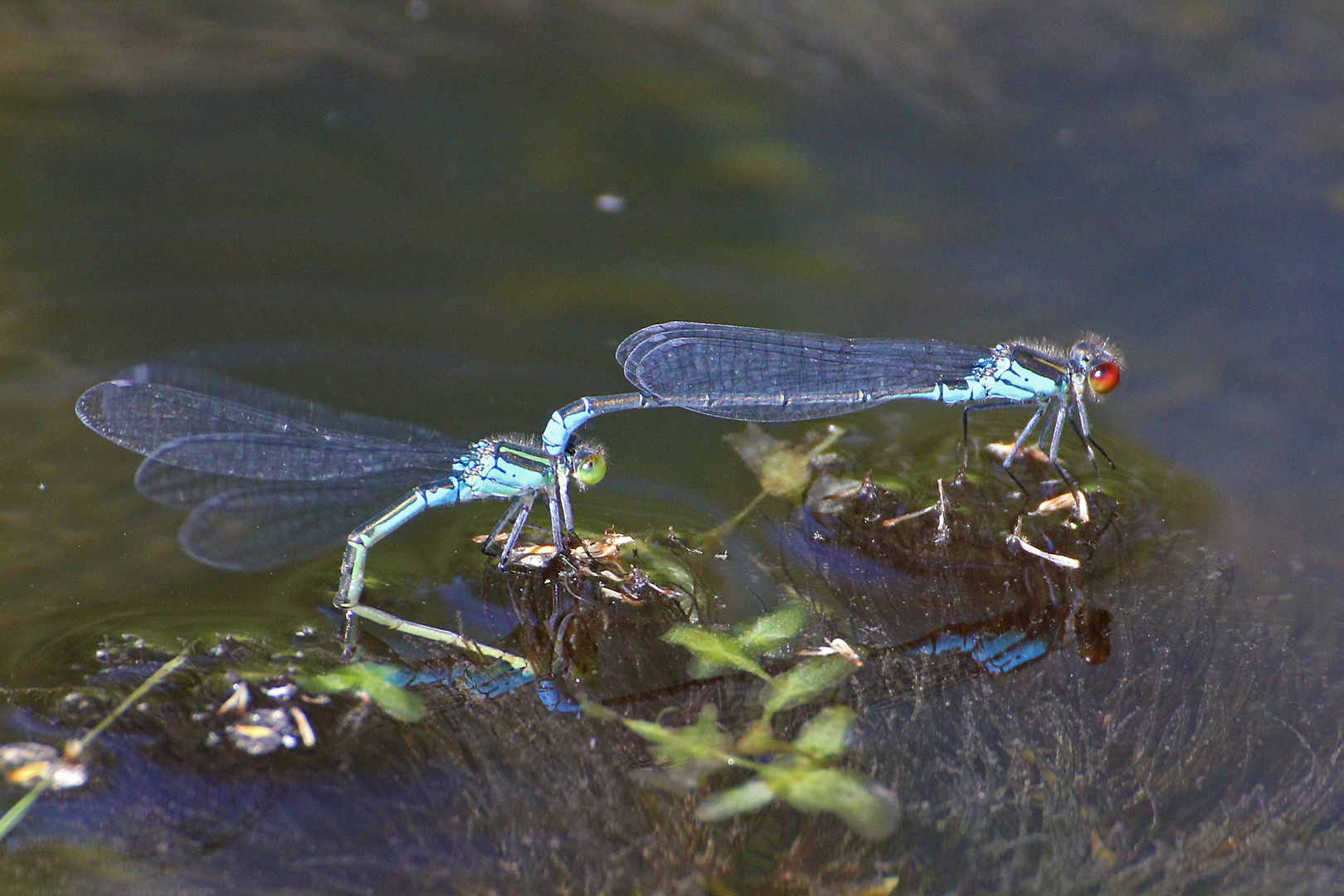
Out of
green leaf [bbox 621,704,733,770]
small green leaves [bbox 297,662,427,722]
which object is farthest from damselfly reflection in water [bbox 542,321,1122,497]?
green leaf [bbox 621,704,733,770]

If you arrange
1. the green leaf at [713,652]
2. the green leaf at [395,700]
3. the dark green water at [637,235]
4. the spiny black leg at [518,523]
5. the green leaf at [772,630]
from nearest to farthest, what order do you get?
the green leaf at [395,700] < the green leaf at [713,652] < the green leaf at [772,630] < the spiny black leg at [518,523] < the dark green water at [637,235]

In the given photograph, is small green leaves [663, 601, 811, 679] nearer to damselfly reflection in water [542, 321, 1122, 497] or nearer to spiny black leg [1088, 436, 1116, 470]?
damselfly reflection in water [542, 321, 1122, 497]

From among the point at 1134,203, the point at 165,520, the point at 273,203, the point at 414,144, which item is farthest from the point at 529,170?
the point at 1134,203

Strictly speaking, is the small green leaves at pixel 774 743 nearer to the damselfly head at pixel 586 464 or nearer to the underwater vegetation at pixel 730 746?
the underwater vegetation at pixel 730 746

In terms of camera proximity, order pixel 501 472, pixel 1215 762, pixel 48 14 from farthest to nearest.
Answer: pixel 48 14, pixel 501 472, pixel 1215 762

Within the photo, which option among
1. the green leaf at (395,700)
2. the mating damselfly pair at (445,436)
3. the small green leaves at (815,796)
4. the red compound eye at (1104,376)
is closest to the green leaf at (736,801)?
the small green leaves at (815,796)

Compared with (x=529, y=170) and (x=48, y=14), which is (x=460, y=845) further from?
(x=48, y=14)

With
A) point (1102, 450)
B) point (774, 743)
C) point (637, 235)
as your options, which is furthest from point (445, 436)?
point (1102, 450)
